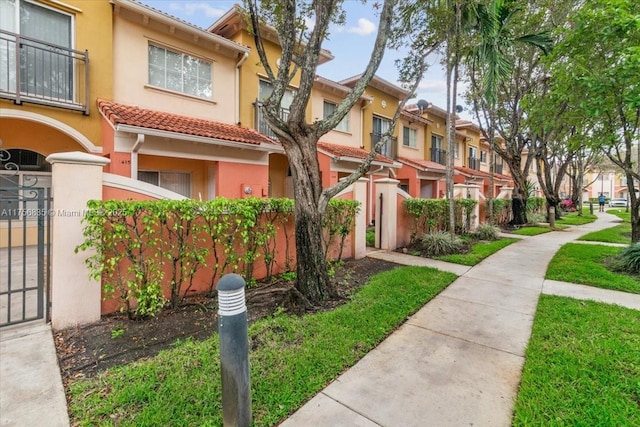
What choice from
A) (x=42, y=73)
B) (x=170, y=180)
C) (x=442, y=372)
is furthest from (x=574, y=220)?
(x=42, y=73)

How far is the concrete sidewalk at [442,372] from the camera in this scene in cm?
266

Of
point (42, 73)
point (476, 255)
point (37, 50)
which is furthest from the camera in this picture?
point (476, 255)

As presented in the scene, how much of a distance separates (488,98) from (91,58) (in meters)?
12.1

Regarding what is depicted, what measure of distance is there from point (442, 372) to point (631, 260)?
728 cm

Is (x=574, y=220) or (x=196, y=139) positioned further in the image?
(x=574, y=220)

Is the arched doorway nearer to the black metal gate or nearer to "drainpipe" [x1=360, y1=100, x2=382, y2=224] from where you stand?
the black metal gate

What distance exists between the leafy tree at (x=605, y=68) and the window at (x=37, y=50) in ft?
40.6

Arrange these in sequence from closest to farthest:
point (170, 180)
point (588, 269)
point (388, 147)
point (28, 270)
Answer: point (28, 270), point (588, 269), point (170, 180), point (388, 147)

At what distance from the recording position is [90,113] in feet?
28.3

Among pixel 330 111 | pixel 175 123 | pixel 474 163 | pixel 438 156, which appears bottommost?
pixel 175 123

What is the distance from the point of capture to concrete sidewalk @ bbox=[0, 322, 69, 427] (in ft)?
8.45

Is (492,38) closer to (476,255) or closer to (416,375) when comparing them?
(476,255)

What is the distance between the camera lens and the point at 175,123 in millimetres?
9328

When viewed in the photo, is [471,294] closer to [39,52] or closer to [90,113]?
[90,113]
